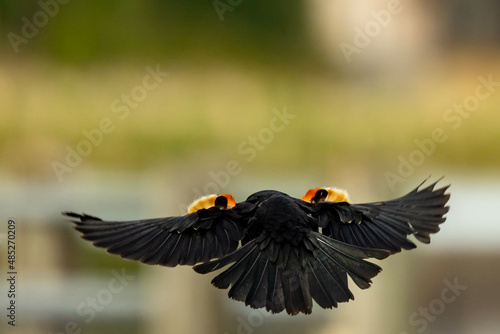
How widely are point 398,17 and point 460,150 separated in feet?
1.68

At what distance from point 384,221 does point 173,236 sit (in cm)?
27

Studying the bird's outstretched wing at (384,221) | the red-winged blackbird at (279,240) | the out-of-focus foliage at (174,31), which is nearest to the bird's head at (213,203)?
the red-winged blackbird at (279,240)

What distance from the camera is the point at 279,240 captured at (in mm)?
660

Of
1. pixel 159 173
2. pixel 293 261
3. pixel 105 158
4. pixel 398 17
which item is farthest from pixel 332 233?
pixel 398 17

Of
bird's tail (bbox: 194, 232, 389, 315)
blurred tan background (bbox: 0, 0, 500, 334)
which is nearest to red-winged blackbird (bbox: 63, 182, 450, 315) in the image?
bird's tail (bbox: 194, 232, 389, 315)

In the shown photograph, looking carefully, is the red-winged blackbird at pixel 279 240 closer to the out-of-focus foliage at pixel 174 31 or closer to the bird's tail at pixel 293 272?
the bird's tail at pixel 293 272

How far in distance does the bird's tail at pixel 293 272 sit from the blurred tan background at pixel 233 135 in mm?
1101

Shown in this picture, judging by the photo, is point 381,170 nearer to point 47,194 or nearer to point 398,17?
point 398,17

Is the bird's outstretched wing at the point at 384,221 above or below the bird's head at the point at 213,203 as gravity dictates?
below

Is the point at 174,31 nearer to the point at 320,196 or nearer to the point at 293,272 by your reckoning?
the point at 320,196

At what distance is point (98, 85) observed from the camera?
1.96 metres

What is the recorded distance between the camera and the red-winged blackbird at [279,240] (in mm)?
608

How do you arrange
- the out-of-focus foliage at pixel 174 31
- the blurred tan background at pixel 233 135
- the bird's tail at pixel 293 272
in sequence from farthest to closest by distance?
1. the out-of-focus foliage at pixel 174 31
2. the blurred tan background at pixel 233 135
3. the bird's tail at pixel 293 272

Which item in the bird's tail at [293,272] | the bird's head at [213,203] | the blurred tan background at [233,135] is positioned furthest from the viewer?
the blurred tan background at [233,135]
